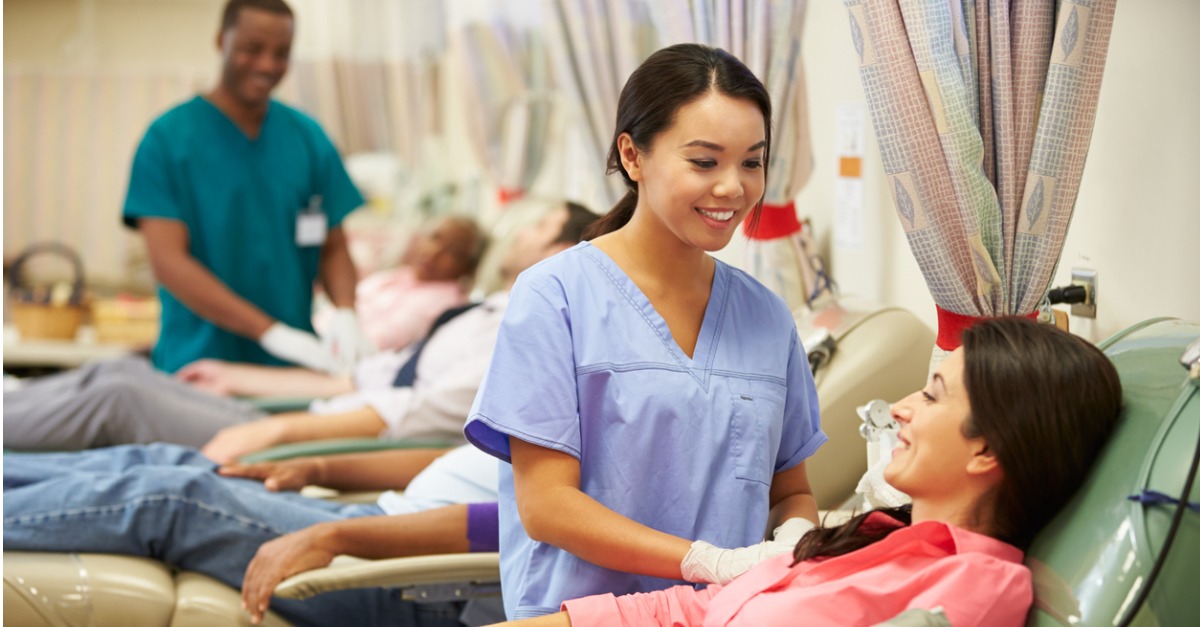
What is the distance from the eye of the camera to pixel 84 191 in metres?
6.18

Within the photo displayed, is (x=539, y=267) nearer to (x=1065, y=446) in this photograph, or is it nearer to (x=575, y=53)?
(x=1065, y=446)

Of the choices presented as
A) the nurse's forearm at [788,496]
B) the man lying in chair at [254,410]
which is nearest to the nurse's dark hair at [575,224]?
the man lying in chair at [254,410]

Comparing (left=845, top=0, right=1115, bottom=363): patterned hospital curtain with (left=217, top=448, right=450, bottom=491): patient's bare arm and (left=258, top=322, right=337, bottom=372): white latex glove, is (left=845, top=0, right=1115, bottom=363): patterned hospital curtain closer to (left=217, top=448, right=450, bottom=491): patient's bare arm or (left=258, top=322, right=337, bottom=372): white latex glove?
(left=217, top=448, right=450, bottom=491): patient's bare arm

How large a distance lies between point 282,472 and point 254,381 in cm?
108

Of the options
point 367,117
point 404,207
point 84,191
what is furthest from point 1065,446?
point 84,191

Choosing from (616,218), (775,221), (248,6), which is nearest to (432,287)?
(248,6)

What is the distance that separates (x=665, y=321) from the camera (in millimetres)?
1606

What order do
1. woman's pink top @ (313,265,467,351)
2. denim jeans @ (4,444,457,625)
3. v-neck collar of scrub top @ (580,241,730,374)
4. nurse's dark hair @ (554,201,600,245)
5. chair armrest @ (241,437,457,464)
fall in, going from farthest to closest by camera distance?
woman's pink top @ (313,265,467,351), nurse's dark hair @ (554,201,600,245), chair armrest @ (241,437,457,464), denim jeans @ (4,444,457,625), v-neck collar of scrub top @ (580,241,730,374)

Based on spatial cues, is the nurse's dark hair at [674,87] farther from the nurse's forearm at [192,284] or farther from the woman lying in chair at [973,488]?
the nurse's forearm at [192,284]

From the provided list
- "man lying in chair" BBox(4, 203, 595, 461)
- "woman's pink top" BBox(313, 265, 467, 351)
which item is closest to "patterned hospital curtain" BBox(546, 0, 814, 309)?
"man lying in chair" BBox(4, 203, 595, 461)

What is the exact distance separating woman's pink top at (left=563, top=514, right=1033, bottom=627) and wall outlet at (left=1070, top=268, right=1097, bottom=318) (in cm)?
66

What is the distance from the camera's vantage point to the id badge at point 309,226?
12.8 ft

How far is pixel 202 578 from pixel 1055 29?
5.73ft

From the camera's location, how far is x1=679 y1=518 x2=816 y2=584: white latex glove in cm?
146
